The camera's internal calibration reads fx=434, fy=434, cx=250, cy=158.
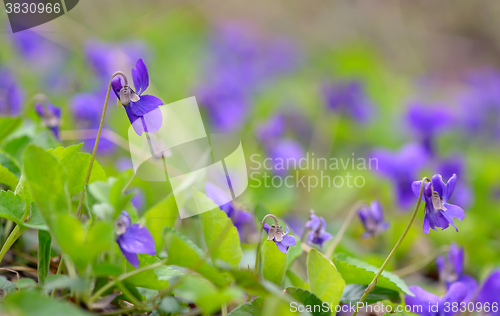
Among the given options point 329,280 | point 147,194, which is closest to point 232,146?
point 147,194

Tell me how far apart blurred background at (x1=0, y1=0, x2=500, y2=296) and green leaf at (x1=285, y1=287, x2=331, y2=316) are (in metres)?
0.26

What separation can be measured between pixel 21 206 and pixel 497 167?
244cm

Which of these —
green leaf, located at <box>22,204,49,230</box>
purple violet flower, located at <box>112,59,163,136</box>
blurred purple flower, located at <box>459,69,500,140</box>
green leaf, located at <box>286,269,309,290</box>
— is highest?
purple violet flower, located at <box>112,59,163,136</box>

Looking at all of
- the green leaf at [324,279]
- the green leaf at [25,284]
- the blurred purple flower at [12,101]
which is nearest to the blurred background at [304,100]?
the blurred purple flower at [12,101]

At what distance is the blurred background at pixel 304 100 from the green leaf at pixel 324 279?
231 millimetres

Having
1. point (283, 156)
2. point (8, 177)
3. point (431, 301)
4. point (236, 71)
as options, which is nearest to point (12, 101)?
point (8, 177)

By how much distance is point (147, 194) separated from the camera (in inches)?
62.6

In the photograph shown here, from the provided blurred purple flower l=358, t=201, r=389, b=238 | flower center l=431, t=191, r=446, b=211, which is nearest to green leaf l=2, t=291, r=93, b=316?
flower center l=431, t=191, r=446, b=211

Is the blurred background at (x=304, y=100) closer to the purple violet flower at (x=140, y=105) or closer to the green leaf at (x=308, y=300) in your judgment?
the green leaf at (x=308, y=300)

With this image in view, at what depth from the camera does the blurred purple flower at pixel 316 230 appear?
3.24 feet

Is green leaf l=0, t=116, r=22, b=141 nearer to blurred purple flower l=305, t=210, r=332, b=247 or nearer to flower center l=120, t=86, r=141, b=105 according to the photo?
flower center l=120, t=86, r=141, b=105

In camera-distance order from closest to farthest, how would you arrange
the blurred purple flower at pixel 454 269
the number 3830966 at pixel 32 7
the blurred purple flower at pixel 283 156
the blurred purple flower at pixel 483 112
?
the blurred purple flower at pixel 454 269 < the blurred purple flower at pixel 283 156 < the number 3830966 at pixel 32 7 < the blurred purple flower at pixel 483 112

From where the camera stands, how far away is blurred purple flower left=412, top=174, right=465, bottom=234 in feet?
2.58

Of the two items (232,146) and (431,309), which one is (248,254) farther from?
(232,146)
